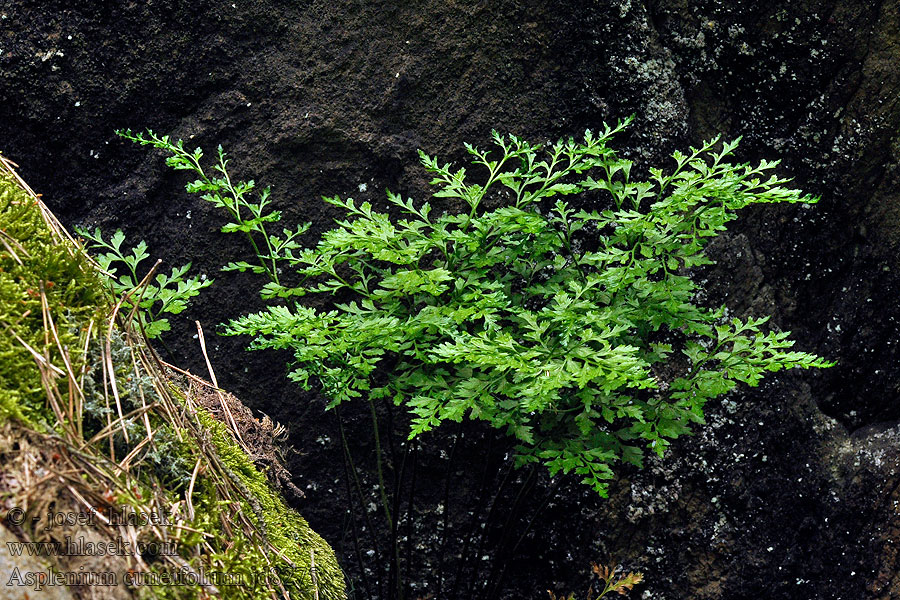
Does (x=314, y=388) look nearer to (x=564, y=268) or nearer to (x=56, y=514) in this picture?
(x=564, y=268)

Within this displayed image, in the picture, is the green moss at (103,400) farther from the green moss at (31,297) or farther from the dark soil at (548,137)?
the dark soil at (548,137)

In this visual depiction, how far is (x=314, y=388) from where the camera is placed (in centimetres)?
300

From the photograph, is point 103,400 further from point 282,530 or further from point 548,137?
point 548,137

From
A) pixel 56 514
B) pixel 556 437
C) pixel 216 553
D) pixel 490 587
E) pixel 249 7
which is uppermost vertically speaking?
pixel 249 7

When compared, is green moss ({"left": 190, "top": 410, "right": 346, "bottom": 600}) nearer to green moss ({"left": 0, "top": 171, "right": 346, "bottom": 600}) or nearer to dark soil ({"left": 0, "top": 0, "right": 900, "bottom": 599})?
green moss ({"left": 0, "top": 171, "right": 346, "bottom": 600})

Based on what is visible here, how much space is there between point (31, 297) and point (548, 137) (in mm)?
1990

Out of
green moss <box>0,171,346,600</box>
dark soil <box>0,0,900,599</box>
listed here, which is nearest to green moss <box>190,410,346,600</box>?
green moss <box>0,171,346,600</box>

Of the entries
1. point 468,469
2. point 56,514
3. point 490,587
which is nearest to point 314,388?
point 468,469

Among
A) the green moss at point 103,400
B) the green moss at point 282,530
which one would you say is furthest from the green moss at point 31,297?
the green moss at point 282,530

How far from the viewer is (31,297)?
1.51 metres

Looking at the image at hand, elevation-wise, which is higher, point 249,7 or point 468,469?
point 249,7

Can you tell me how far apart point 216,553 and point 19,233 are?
2.55 feet

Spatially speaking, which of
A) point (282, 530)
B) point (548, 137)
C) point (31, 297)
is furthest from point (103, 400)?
point (548, 137)

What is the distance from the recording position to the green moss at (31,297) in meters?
1.37
